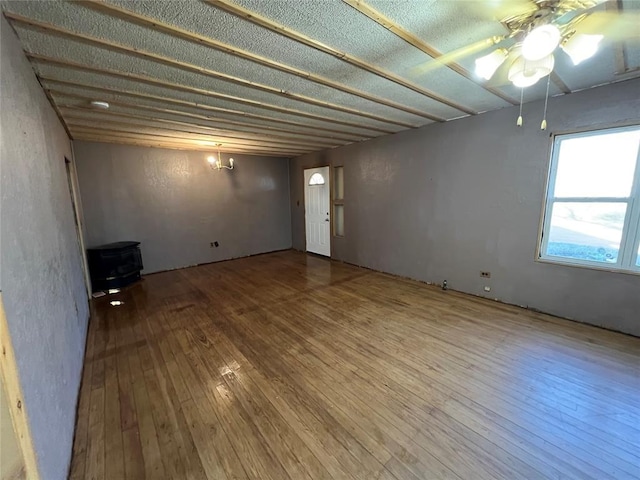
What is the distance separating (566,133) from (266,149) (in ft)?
15.2

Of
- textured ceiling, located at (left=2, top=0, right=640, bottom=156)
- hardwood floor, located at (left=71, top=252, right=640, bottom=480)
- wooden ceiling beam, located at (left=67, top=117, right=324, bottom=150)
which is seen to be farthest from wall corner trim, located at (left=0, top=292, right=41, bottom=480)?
wooden ceiling beam, located at (left=67, top=117, right=324, bottom=150)

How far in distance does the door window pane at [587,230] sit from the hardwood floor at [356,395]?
0.79 metres

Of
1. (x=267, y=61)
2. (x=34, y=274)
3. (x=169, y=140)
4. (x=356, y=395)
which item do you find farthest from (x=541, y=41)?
(x=169, y=140)

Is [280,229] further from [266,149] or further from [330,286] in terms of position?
[330,286]

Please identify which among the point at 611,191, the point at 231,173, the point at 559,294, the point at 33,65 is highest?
the point at 33,65

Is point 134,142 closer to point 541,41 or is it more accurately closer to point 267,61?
point 267,61

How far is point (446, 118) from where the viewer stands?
11.6 feet

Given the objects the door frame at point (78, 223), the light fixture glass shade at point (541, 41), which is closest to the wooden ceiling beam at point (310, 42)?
the light fixture glass shade at point (541, 41)

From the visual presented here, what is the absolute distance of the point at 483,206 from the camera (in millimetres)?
3455

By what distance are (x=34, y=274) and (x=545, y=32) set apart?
116 inches

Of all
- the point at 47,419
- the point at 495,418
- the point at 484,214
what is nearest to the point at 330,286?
the point at 484,214

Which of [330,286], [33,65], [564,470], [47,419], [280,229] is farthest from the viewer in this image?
[280,229]

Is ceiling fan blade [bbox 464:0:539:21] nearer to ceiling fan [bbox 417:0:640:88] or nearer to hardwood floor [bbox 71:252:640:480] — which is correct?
ceiling fan [bbox 417:0:640:88]

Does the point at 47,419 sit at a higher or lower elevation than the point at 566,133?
lower
